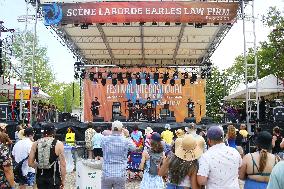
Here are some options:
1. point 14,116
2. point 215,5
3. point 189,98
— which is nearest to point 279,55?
point 189,98

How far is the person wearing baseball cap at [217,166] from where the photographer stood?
5.27 metres

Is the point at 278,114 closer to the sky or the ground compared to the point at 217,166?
closer to the sky

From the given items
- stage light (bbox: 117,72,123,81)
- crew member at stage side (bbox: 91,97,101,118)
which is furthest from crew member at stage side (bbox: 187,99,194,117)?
crew member at stage side (bbox: 91,97,101,118)

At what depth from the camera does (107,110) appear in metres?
29.2

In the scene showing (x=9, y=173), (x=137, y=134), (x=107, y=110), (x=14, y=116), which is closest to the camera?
(x=9, y=173)

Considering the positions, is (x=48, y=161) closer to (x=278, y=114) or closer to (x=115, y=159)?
(x=115, y=159)

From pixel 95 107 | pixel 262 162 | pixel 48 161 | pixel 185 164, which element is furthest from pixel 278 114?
pixel 185 164

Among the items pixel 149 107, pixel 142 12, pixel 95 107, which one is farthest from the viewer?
pixel 95 107

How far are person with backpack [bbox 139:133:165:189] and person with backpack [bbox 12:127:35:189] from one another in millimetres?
2695

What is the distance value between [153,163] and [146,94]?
70.6 ft

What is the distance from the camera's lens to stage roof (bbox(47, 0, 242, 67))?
2278 cm

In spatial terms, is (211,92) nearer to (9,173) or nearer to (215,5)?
(215,5)

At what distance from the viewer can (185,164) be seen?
5410 millimetres

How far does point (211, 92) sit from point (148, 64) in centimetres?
3518
